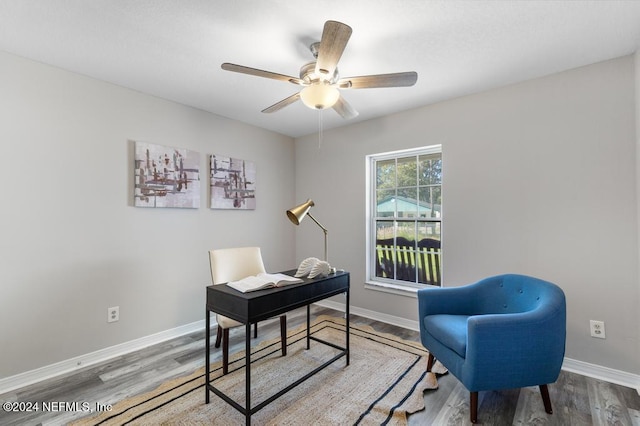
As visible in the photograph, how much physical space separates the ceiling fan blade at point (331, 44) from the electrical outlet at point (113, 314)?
2.60 meters

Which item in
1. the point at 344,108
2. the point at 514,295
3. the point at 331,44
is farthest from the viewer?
the point at 344,108

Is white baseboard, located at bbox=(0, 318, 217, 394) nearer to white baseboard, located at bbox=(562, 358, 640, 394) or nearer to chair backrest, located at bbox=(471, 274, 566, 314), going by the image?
chair backrest, located at bbox=(471, 274, 566, 314)

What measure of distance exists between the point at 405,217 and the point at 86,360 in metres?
3.28

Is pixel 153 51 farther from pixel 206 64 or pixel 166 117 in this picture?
pixel 166 117

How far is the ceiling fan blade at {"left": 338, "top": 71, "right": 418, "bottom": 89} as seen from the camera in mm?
1771

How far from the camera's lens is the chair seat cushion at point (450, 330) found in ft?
5.97

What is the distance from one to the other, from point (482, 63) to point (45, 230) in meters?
3.59

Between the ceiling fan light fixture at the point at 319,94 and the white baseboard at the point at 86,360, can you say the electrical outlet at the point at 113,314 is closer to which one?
the white baseboard at the point at 86,360

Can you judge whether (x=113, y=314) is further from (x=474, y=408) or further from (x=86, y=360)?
(x=474, y=408)

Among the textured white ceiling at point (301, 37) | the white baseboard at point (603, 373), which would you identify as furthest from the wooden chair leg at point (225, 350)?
the white baseboard at point (603, 373)

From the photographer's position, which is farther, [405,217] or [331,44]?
[405,217]

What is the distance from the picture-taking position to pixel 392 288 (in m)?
3.39

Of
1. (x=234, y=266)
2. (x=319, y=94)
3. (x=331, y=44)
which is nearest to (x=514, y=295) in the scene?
(x=319, y=94)

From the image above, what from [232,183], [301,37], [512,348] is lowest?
[512,348]
